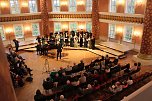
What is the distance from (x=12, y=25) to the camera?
71.9 ft

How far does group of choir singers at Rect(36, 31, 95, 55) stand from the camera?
61.3 feet

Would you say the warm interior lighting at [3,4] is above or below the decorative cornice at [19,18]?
above

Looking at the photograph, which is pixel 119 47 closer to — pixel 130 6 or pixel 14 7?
pixel 130 6

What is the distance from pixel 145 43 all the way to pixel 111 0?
28.7 feet

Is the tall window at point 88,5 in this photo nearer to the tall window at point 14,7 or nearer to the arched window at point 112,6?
the arched window at point 112,6

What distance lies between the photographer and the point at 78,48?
2008 centimetres

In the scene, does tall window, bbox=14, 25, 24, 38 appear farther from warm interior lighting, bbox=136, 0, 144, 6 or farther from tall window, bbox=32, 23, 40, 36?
warm interior lighting, bbox=136, 0, 144, 6

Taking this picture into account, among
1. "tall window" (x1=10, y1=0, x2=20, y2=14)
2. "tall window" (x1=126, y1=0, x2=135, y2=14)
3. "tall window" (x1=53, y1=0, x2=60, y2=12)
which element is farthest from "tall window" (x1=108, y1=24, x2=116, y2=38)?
"tall window" (x1=10, y1=0, x2=20, y2=14)

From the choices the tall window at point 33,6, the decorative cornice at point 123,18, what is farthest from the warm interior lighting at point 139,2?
the tall window at point 33,6

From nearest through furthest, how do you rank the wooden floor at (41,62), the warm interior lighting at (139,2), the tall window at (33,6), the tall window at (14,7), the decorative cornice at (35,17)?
1. the wooden floor at (41,62)
2. the warm interior lighting at (139,2)
3. the decorative cornice at (35,17)
4. the tall window at (14,7)
5. the tall window at (33,6)

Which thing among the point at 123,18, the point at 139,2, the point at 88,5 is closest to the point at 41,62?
the point at 123,18

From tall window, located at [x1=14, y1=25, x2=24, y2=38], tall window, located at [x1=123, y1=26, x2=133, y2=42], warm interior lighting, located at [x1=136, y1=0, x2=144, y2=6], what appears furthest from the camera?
tall window, located at [x1=14, y1=25, x2=24, y2=38]

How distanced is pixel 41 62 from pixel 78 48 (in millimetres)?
5373

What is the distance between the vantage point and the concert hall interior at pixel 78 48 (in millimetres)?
10445
